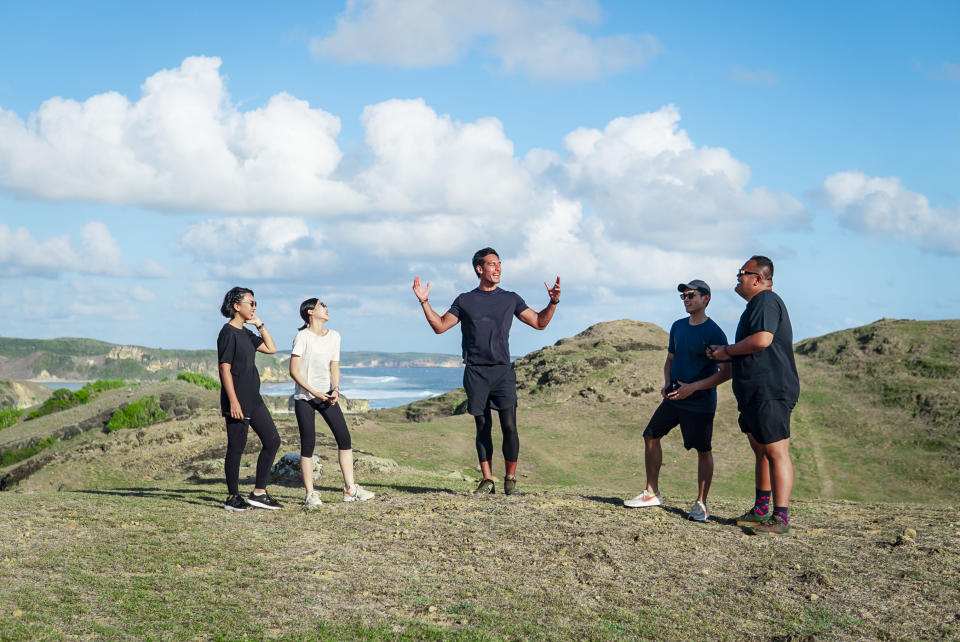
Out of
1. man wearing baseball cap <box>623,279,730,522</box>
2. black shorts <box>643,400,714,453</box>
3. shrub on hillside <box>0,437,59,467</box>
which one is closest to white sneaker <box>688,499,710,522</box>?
man wearing baseball cap <box>623,279,730,522</box>

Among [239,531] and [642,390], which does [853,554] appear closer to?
[239,531]

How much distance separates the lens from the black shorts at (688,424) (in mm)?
7574

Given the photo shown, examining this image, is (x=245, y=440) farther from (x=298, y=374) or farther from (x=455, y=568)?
(x=455, y=568)

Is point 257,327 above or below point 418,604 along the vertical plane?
above

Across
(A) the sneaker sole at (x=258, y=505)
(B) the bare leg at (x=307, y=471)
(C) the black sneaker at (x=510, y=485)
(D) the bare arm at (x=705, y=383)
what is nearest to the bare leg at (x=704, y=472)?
(D) the bare arm at (x=705, y=383)

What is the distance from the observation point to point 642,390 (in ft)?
91.1

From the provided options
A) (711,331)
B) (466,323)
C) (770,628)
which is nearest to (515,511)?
(466,323)

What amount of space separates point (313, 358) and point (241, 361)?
76 cm

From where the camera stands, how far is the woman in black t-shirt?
8031 millimetres

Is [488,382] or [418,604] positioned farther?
[488,382]

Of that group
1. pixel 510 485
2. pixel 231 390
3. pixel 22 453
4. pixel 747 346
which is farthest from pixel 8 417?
pixel 747 346

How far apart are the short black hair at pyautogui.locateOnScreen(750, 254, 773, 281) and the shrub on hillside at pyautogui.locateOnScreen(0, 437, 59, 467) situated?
2252 centimetres

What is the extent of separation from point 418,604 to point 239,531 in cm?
278

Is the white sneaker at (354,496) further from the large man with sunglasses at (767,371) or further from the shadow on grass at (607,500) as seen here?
the large man with sunglasses at (767,371)
